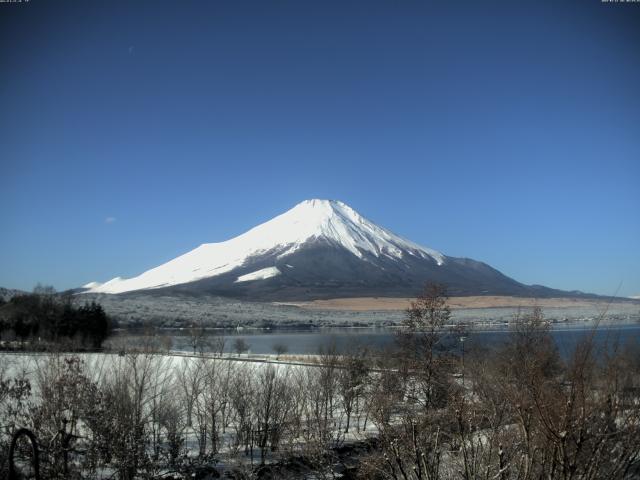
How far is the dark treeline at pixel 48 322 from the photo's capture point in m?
56.4

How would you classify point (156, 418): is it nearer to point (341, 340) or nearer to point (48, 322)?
point (48, 322)

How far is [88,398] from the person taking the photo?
640 inches

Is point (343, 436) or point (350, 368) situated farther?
point (350, 368)

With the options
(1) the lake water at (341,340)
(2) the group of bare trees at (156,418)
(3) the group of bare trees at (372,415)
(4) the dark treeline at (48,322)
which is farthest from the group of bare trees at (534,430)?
(4) the dark treeline at (48,322)

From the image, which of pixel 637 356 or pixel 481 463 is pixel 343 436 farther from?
pixel 481 463

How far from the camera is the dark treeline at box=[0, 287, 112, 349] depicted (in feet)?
185

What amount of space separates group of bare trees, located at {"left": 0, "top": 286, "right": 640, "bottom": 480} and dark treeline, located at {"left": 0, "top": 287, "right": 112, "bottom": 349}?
82.1 ft

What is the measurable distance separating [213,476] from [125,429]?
4.00 metres

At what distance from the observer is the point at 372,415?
907cm

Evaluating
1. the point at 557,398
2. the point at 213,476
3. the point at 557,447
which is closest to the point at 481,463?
the point at 557,398

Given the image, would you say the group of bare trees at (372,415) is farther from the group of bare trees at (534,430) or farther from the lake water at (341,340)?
the lake water at (341,340)

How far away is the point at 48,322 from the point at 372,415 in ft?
187

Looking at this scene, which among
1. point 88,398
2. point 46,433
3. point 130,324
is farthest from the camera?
point 130,324

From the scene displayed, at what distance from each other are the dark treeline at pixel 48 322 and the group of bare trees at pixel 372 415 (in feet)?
82.1
